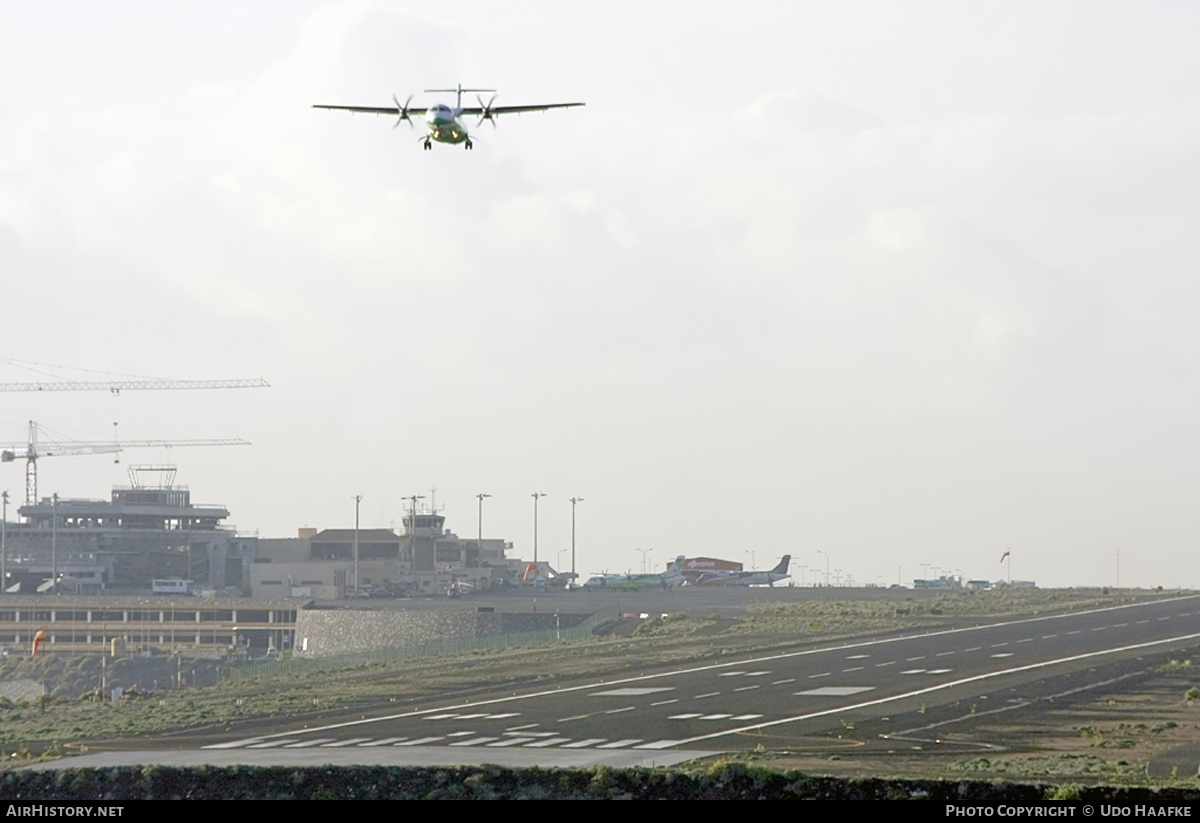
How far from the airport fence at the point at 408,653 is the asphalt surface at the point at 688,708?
2453cm

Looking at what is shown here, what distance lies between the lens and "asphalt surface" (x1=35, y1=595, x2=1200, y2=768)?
33.5m

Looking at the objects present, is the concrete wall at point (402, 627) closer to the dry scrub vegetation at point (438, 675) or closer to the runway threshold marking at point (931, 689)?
the dry scrub vegetation at point (438, 675)

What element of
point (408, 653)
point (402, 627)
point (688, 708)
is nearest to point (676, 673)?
point (688, 708)

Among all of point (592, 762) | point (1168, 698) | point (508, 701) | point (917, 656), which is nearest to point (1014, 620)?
point (917, 656)

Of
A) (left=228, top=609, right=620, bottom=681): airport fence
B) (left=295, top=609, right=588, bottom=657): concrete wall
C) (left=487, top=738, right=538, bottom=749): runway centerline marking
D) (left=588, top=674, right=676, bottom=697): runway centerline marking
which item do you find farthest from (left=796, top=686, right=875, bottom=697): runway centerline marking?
(left=295, top=609, right=588, bottom=657): concrete wall

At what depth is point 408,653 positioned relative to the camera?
8969 centimetres

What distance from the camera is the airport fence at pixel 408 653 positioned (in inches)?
3076

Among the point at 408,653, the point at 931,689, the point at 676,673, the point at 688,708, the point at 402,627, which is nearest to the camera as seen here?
the point at 688,708

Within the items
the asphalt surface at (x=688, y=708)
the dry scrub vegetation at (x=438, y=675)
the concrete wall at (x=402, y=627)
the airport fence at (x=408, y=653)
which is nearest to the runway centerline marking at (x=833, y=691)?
the asphalt surface at (x=688, y=708)

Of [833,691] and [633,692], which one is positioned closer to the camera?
[833,691]

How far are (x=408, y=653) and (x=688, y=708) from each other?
47381mm

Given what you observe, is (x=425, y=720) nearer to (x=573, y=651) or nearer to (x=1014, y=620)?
(x=573, y=651)

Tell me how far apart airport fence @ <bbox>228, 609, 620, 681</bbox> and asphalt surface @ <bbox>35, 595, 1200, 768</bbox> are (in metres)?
24.5

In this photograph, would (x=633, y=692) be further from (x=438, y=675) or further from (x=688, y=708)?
(x=438, y=675)
